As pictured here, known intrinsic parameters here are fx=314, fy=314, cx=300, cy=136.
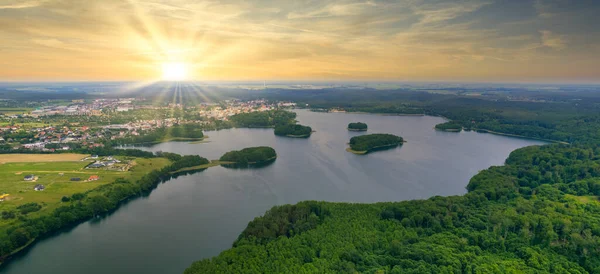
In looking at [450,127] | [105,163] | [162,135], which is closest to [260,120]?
[162,135]

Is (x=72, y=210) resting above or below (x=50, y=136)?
below

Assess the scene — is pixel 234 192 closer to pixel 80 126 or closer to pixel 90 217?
pixel 90 217

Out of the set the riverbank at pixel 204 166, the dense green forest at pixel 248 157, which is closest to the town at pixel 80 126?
the riverbank at pixel 204 166

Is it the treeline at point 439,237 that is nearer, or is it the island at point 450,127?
the treeline at point 439,237

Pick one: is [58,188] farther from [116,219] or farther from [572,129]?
[572,129]

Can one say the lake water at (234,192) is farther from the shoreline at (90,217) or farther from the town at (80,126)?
the town at (80,126)

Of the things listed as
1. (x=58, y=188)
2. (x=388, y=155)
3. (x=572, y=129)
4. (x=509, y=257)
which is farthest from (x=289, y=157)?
(x=572, y=129)
